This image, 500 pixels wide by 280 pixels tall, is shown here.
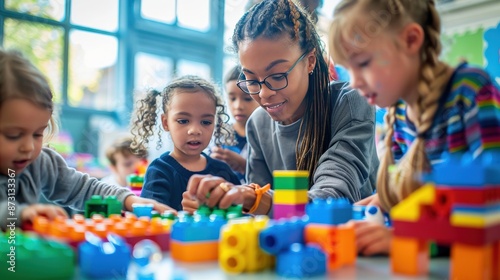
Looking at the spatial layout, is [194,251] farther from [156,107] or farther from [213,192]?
[156,107]

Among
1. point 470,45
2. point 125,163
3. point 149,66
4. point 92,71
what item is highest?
point 149,66

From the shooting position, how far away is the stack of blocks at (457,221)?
55 cm

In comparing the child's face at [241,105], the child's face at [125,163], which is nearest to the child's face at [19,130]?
the child's face at [241,105]

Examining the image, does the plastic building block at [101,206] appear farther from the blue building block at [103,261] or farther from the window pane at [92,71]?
the window pane at [92,71]

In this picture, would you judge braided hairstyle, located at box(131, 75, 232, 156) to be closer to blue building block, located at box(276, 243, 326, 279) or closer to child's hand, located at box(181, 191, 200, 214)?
child's hand, located at box(181, 191, 200, 214)

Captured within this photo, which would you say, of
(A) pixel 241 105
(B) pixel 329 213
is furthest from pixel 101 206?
(A) pixel 241 105

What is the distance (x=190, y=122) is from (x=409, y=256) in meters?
1.04

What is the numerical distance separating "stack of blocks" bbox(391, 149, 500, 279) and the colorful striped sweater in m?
0.12

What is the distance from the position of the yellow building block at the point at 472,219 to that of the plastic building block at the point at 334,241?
0.49ft

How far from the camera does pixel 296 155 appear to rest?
1419mm

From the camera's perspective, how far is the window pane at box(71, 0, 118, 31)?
12.1 feet

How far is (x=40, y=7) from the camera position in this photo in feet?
11.5

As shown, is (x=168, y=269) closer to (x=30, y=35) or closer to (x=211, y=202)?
(x=211, y=202)

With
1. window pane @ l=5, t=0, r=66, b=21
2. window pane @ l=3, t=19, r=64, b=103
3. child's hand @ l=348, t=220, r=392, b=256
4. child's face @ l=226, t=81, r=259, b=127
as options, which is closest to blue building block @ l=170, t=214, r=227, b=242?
child's hand @ l=348, t=220, r=392, b=256
